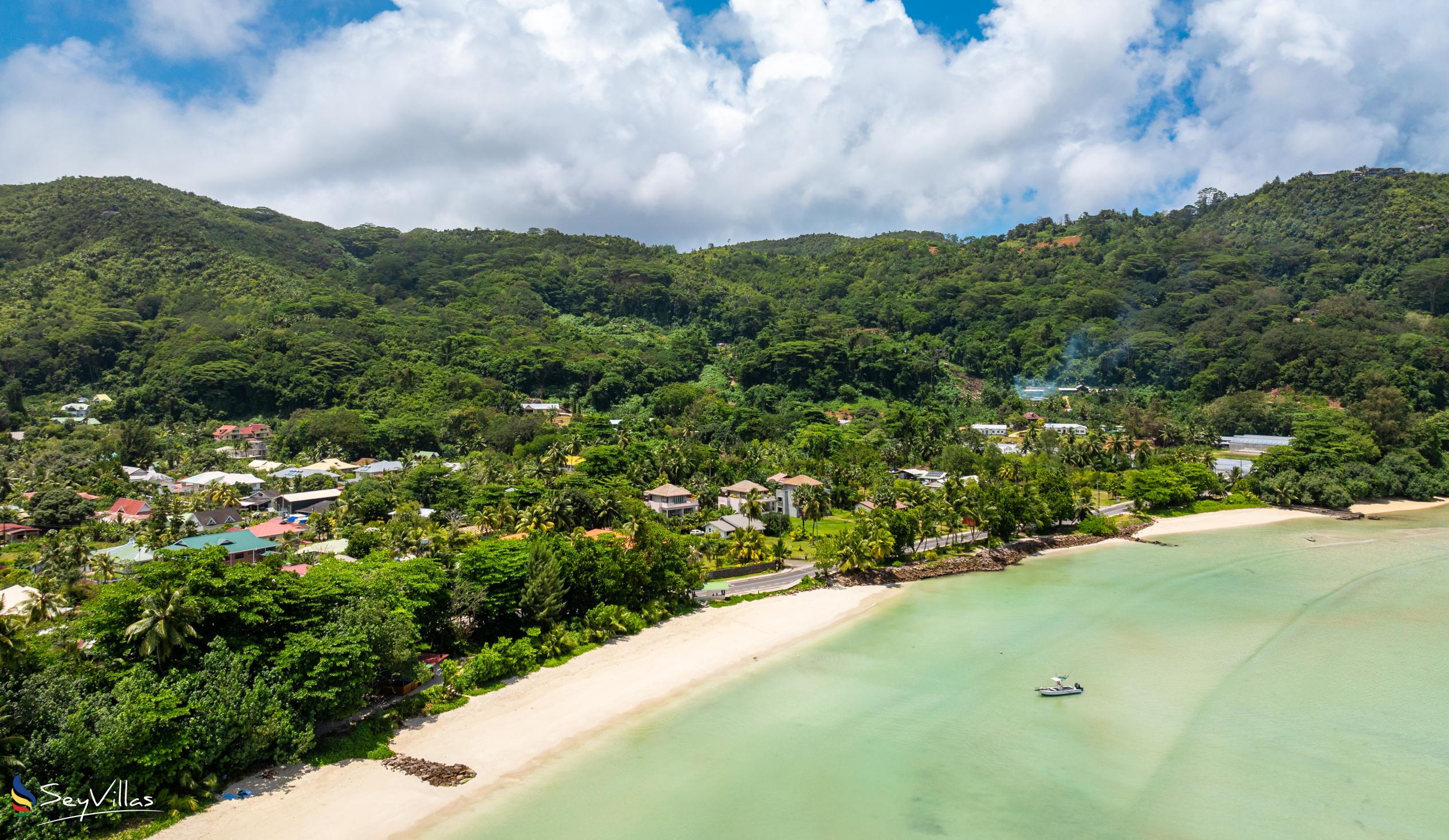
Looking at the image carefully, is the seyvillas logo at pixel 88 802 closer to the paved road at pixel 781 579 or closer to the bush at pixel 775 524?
the paved road at pixel 781 579

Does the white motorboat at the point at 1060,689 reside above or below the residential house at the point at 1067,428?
below

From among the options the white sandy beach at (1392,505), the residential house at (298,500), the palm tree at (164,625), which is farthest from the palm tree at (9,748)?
the white sandy beach at (1392,505)

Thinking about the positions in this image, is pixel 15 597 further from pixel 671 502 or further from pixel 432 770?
pixel 671 502

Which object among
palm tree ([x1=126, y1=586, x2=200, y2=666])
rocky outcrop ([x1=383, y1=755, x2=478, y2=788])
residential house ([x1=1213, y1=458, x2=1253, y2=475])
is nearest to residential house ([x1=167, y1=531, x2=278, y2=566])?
palm tree ([x1=126, y1=586, x2=200, y2=666])

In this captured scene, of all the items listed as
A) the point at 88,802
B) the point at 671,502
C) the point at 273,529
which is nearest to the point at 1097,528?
the point at 671,502

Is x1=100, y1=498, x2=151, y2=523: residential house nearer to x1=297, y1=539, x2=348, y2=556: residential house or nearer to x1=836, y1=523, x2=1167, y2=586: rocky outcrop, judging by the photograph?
x1=297, y1=539, x2=348, y2=556: residential house

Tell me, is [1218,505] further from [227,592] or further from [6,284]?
[6,284]
